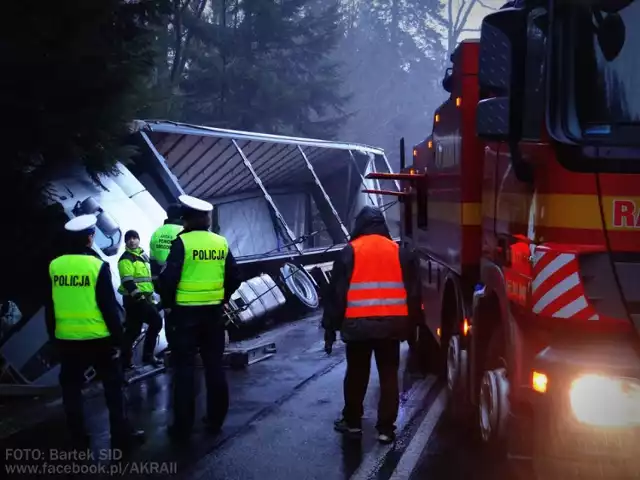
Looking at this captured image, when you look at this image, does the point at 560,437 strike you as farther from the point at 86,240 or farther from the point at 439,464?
the point at 86,240

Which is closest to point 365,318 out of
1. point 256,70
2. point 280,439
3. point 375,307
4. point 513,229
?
point 375,307

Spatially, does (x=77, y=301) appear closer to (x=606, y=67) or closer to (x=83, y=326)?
(x=83, y=326)

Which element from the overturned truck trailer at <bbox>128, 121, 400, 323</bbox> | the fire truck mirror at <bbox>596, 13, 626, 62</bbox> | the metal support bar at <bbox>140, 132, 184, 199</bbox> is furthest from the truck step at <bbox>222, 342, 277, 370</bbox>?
the fire truck mirror at <bbox>596, 13, 626, 62</bbox>

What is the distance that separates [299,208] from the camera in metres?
18.2

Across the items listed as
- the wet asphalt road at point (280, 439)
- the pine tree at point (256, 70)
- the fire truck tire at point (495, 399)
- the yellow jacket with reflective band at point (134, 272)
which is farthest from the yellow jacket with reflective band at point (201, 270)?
the pine tree at point (256, 70)

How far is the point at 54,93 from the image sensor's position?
711 centimetres

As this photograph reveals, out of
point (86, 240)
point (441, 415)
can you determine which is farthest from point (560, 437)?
point (86, 240)

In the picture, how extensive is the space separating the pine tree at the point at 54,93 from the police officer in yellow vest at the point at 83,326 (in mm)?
1818

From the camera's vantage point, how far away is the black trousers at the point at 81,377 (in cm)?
552

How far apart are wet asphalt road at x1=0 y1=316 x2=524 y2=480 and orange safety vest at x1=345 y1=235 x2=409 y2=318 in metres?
1.02

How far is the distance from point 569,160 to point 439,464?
2.51 m

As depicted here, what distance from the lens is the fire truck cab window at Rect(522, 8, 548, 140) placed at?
4.03 metres

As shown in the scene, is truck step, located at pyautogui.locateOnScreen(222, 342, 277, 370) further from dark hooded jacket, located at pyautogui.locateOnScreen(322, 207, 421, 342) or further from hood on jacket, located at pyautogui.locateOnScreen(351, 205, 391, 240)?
hood on jacket, located at pyautogui.locateOnScreen(351, 205, 391, 240)

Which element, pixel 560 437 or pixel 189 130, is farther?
pixel 189 130
